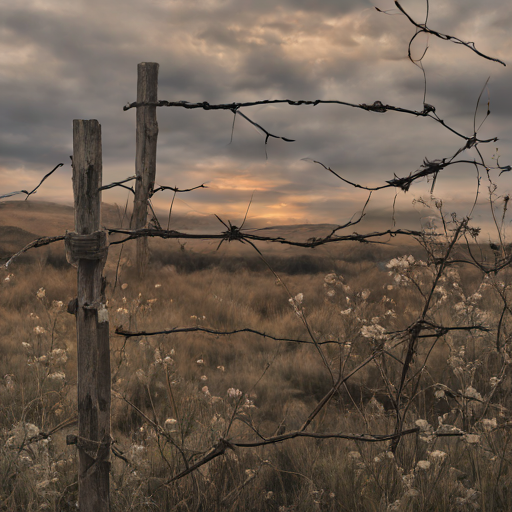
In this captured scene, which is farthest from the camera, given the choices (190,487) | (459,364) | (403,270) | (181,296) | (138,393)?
(181,296)

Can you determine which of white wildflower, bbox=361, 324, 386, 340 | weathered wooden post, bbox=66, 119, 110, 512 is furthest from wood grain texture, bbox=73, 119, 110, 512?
white wildflower, bbox=361, 324, 386, 340

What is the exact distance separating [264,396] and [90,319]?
3052mm

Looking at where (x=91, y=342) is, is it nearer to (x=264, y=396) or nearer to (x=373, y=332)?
(x=373, y=332)

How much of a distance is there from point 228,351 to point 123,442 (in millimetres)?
Answer: 2202

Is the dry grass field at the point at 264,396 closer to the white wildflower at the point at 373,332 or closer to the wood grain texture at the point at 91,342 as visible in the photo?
the white wildflower at the point at 373,332

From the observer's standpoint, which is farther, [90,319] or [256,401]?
[256,401]

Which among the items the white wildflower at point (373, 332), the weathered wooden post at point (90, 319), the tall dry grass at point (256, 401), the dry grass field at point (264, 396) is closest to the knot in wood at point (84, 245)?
the weathered wooden post at point (90, 319)

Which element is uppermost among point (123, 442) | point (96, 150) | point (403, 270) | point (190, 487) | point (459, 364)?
point (96, 150)

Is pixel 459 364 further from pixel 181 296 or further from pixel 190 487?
pixel 181 296

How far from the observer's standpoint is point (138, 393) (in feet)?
13.9

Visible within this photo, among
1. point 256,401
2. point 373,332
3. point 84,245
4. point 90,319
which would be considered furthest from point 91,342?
point 256,401

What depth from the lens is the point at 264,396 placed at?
14.3ft

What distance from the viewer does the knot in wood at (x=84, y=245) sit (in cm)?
162

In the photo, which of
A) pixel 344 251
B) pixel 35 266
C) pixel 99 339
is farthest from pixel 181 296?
pixel 344 251
